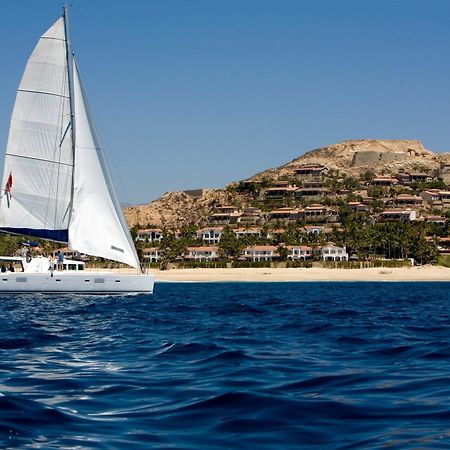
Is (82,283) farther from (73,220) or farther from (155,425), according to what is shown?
(155,425)

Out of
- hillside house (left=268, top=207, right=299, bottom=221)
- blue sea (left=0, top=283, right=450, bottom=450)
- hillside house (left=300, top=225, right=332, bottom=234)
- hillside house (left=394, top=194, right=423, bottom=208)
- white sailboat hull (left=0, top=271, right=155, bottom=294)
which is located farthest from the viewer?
hillside house (left=394, top=194, right=423, bottom=208)

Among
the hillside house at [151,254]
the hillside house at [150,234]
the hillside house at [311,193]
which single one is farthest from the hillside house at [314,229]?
the hillside house at [311,193]

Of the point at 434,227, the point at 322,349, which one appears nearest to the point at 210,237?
the point at 434,227

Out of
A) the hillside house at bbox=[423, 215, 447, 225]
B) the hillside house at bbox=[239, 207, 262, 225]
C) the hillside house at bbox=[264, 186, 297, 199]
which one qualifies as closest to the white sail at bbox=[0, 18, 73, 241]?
the hillside house at bbox=[423, 215, 447, 225]

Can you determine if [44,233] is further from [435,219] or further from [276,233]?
[435,219]

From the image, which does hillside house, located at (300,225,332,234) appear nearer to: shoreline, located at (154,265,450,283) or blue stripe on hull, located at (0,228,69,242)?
shoreline, located at (154,265,450,283)

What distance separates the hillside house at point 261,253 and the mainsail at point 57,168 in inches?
3237

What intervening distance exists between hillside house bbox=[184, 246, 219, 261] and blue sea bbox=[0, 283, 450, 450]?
112 metres

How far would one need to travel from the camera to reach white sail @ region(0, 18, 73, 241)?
50812mm

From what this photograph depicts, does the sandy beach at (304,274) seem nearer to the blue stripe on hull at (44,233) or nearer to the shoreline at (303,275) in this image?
the shoreline at (303,275)

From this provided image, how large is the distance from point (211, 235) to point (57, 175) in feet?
351

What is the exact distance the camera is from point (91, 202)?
50.8 m

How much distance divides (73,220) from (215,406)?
40.7 meters

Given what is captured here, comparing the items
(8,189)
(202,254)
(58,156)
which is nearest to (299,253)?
(202,254)
